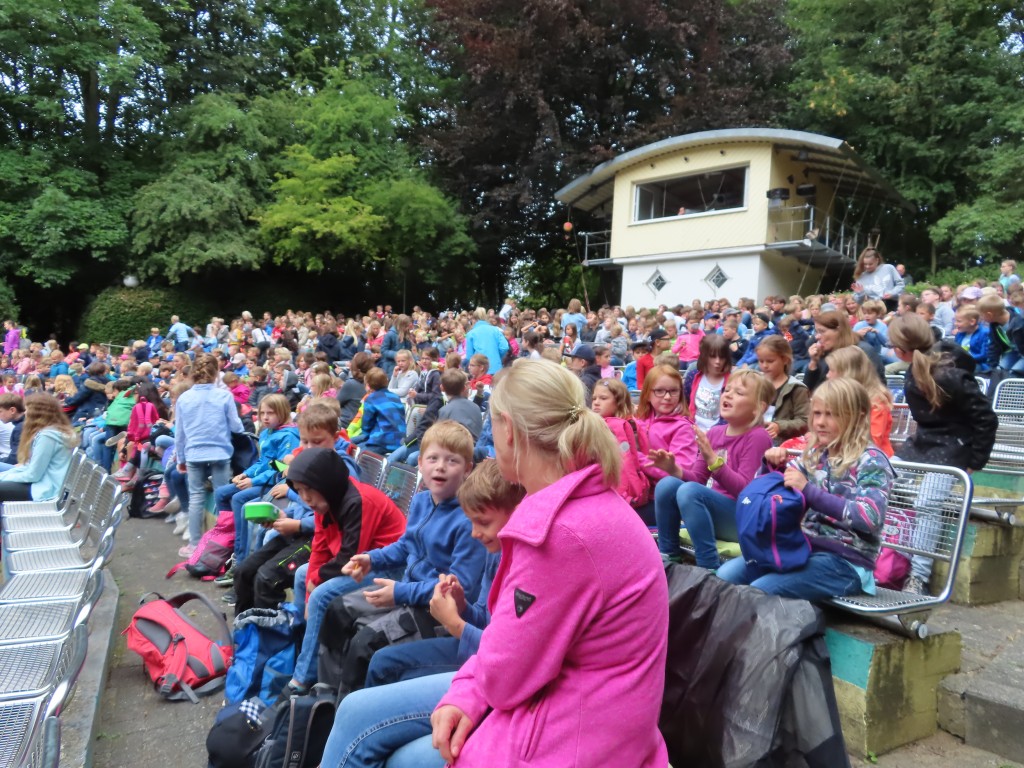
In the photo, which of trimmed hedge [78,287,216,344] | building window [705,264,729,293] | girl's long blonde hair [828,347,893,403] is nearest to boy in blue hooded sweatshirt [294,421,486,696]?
girl's long blonde hair [828,347,893,403]

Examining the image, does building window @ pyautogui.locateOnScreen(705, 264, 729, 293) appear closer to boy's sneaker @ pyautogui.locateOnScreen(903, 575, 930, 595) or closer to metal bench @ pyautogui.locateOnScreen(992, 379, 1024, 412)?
metal bench @ pyautogui.locateOnScreen(992, 379, 1024, 412)

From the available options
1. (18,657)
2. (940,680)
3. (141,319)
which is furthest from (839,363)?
(141,319)

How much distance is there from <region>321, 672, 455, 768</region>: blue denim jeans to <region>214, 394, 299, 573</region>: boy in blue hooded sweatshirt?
4.09 m

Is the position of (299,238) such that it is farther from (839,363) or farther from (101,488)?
(839,363)

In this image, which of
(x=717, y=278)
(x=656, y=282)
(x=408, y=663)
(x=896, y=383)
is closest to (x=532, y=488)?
(x=408, y=663)

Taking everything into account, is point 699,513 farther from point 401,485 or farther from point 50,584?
point 50,584

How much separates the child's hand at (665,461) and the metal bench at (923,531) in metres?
1.08

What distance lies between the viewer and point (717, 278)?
73.7 ft

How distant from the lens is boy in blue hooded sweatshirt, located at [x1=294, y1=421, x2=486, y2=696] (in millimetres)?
3150

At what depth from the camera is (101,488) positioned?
5594mm

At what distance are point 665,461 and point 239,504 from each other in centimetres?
409

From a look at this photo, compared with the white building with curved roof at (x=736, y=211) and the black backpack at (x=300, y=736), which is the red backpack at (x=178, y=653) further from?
the white building with curved roof at (x=736, y=211)

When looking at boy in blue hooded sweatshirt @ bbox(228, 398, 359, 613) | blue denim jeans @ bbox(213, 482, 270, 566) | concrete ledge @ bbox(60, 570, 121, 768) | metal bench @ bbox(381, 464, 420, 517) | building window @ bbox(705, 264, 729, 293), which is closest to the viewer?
concrete ledge @ bbox(60, 570, 121, 768)

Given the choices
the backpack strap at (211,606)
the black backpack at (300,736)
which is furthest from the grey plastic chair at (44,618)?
the black backpack at (300,736)
